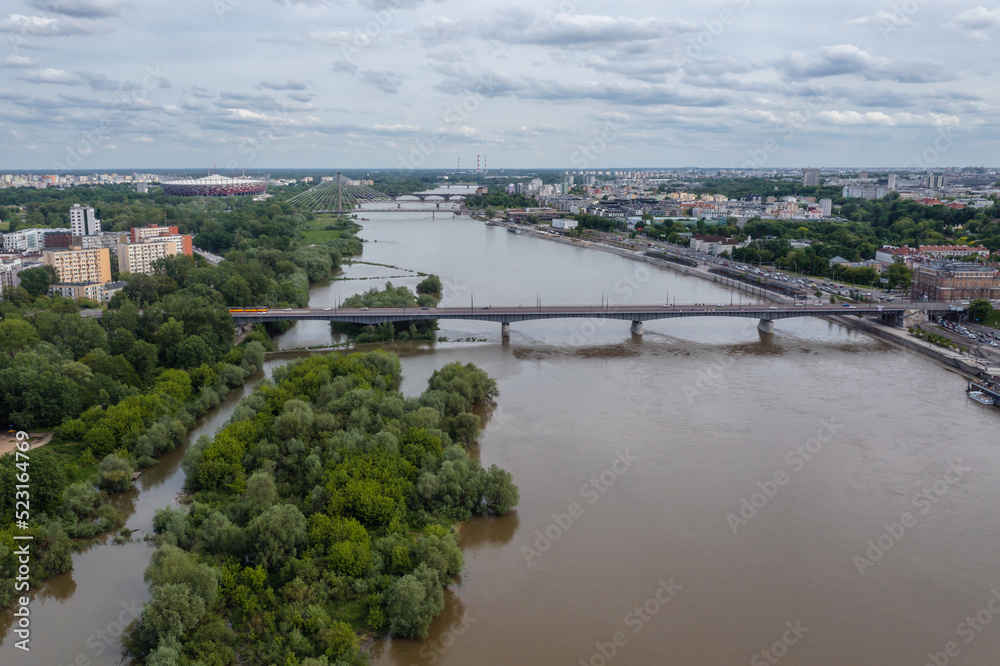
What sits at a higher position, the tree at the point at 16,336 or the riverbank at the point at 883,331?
the tree at the point at 16,336

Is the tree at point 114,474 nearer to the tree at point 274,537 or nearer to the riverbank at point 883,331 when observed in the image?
the tree at point 274,537

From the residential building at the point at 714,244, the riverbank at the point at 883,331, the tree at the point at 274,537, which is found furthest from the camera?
the residential building at the point at 714,244

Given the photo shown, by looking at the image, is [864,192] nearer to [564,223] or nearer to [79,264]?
[564,223]

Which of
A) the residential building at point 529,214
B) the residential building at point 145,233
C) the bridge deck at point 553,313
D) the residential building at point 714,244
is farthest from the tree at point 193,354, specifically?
the residential building at point 529,214

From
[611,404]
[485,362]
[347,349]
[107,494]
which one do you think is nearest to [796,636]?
[611,404]

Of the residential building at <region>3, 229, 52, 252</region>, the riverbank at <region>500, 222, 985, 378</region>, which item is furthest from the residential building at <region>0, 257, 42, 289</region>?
the riverbank at <region>500, 222, 985, 378</region>

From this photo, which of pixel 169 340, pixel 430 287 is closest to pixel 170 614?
pixel 169 340

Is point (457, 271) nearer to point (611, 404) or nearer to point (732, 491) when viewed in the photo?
point (611, 404)
